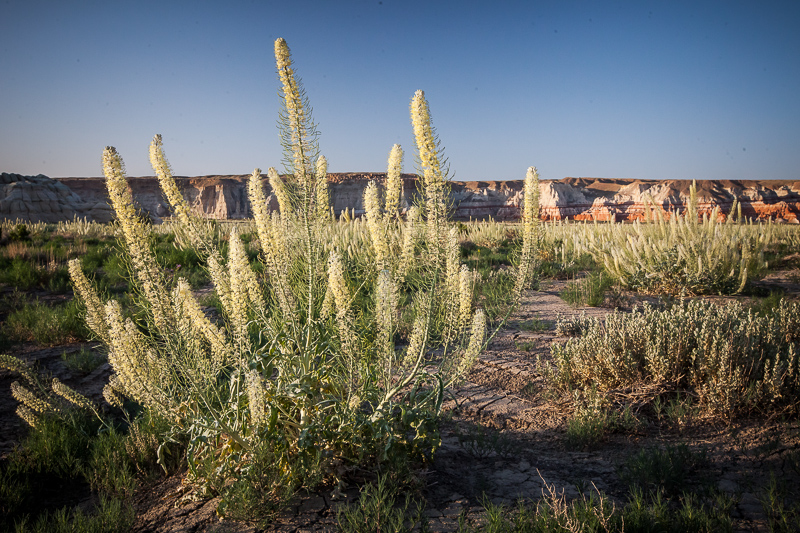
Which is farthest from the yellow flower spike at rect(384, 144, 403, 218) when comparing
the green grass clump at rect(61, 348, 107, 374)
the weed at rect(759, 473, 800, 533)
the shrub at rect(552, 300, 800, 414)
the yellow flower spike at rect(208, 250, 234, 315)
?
the green grass clump at rect(61, 348, 107, 374)

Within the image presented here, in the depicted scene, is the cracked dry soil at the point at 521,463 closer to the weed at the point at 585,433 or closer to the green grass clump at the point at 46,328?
the weed at the point at 585,433

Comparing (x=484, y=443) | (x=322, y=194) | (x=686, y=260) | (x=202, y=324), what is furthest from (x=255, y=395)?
(x=686, y=260)

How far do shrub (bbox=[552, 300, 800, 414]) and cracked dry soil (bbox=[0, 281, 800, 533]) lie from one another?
0.21m

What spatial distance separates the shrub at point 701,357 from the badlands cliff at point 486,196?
3943 centimetres

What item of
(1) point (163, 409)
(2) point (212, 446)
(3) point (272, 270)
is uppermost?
(3) point (272, 270)

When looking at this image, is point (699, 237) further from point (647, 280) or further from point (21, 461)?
point (21, 461)

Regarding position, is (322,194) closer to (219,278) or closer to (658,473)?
(219,278)

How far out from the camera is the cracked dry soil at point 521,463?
6.71 feet

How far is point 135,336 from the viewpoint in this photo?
7.34ft

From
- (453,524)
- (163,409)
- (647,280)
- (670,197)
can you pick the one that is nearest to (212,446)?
(163,409)

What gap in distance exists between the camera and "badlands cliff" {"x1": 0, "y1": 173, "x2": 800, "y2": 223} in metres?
43.1

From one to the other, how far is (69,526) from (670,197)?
215ft

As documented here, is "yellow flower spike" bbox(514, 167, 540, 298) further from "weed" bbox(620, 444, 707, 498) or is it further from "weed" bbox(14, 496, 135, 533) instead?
"weed" bbox(14, 496, 135, 533)

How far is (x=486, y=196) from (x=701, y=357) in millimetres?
66664
